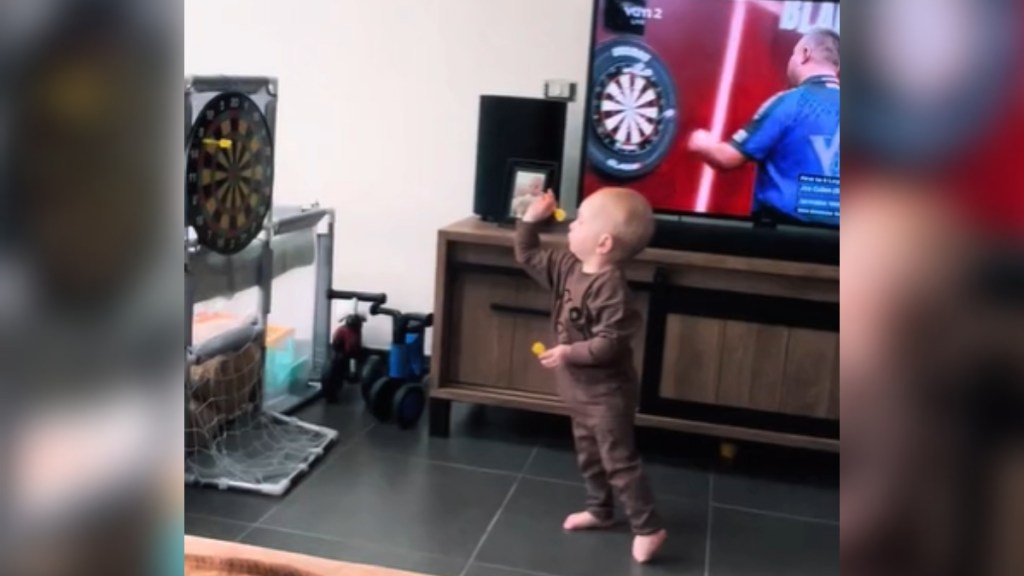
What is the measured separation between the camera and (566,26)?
3.04m

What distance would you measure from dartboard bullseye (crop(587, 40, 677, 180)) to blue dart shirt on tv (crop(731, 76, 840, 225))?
0.69 feet

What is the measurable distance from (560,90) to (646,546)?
57.4 inches

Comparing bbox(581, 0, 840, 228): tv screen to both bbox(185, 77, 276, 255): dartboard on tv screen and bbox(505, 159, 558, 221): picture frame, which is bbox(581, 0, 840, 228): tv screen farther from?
bbox(185, 77, 276, 255): dartboard on tv screen

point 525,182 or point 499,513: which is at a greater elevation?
point 525,182

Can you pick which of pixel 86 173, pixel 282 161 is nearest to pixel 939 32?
pixel 86 173

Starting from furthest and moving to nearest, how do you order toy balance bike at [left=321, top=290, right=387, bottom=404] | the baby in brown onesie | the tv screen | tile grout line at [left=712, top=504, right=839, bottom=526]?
1. toy balance bike at [left=321, top=290, right=387, bottom=404]
2. the tv screen
3. tile grout line at [left=712, top=504, right=839, bottom=526]
4. the baby in brown onesie

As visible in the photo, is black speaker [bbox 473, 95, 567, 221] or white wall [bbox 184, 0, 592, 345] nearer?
black speaker [bbox 473, 95, 567, 221]

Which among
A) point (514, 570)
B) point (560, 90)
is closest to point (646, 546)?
point (514, 570)

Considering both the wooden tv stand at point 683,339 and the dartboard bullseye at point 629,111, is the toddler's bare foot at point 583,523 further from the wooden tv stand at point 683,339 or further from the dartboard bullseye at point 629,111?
the dartboard bullseye at point 629,111

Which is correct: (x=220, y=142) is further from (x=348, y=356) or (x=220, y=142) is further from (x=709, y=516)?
(x=709, y=516)

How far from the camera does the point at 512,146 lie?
2787 mm

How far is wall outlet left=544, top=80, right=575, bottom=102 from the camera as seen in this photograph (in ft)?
9.95

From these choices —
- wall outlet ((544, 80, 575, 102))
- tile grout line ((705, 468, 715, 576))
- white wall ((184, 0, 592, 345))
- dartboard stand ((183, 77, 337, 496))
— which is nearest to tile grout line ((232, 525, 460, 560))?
dartboard stand ((183, 77, 337, 496))

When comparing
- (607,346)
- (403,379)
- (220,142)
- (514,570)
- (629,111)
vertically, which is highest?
(629,111)
